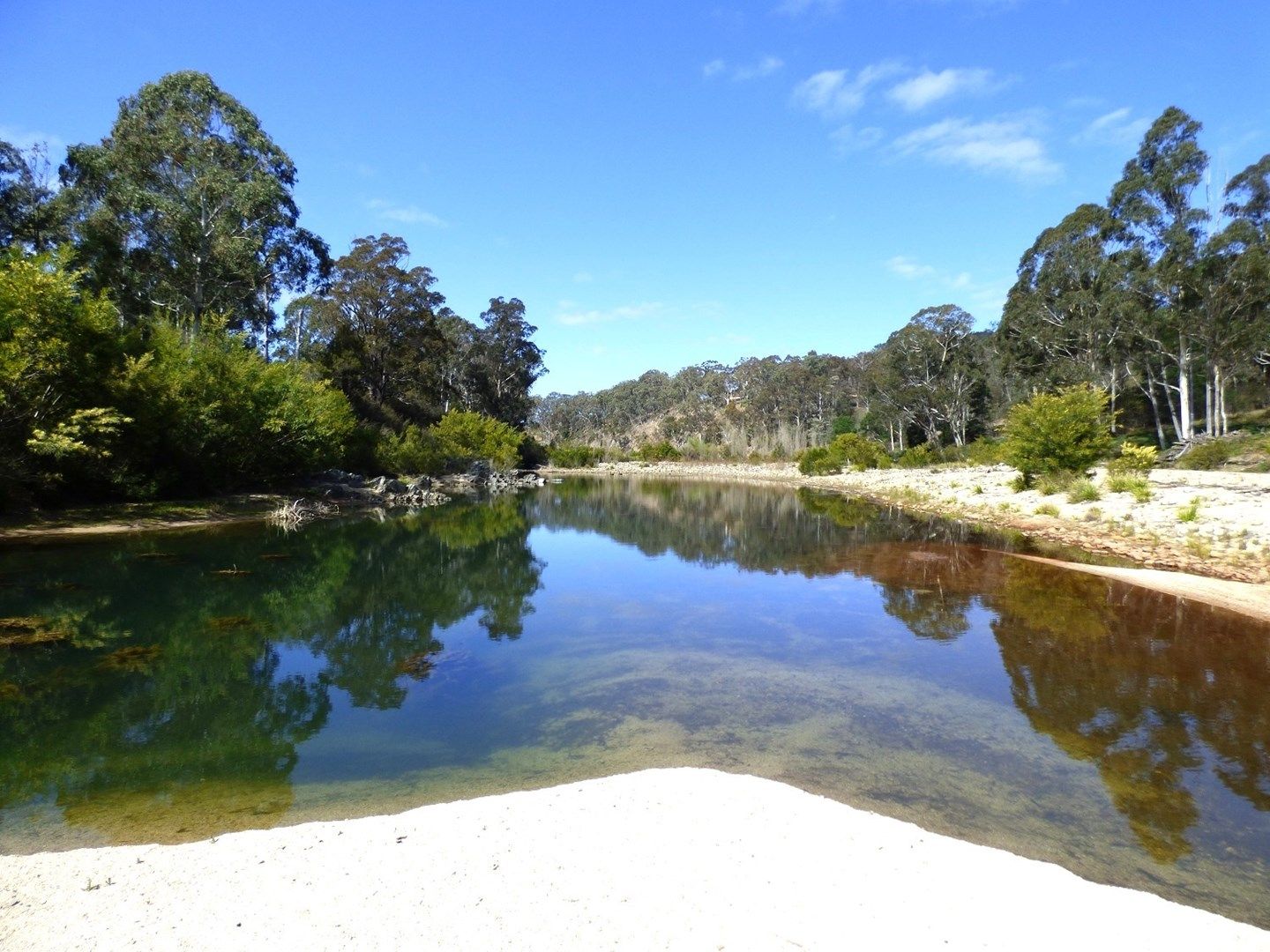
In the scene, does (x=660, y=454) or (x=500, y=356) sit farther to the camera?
(x=660, y=454)

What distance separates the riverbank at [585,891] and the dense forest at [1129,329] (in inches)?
1441

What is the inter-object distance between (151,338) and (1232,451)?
138 feet

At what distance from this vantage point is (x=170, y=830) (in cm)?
517

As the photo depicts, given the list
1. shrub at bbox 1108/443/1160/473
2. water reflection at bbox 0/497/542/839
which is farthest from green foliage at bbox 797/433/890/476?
water reflection at bbox 0/497/542/839

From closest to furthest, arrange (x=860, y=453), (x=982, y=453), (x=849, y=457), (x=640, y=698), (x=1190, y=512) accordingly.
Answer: (x=640, y=698)
(x=1190, y=512)
(x=982, y=453)
(x=860, y=453)
(x=849, y=457)

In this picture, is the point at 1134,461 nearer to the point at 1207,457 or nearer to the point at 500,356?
the point at 1207,457

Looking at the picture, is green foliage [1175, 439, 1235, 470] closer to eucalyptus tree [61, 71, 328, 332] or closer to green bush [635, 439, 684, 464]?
eucalyptus tree [61, 71, 328, 332]

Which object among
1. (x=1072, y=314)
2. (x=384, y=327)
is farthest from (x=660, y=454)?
(x=1072, y=314)

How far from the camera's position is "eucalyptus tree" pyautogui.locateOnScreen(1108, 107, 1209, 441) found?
3164 centimetres

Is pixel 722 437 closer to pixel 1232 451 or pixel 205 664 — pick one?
pixel 1232 451

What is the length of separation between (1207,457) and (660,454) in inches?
2197

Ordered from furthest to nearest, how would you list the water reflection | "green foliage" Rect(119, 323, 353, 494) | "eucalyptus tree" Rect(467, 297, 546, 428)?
"eucalyptus tree" Rect(467, 297, 546, 428), "green foliage" Rect(119, 323, 353, 494), the water reflection

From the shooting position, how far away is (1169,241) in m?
32.6

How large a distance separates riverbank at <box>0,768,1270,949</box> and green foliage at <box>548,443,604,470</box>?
72.7 meters
